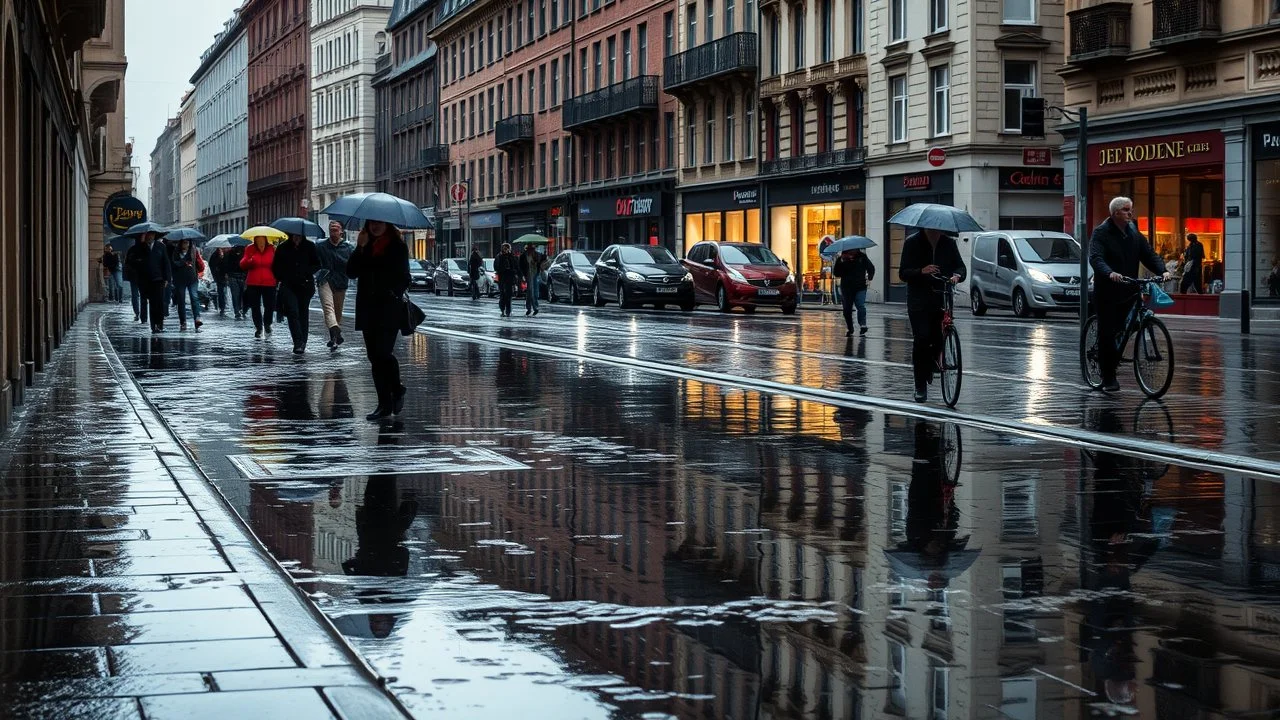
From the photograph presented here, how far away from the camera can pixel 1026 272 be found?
120ft

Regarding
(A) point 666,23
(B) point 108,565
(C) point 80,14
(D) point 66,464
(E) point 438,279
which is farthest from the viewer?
(E) point 438,279

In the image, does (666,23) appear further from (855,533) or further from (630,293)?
(855,533)

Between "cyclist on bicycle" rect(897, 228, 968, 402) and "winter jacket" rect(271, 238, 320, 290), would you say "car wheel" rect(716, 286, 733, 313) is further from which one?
"cyclist on bicycle" rect(897, 228, 968, 402)

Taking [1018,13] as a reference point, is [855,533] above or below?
below

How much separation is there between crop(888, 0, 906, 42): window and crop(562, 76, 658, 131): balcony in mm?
17693

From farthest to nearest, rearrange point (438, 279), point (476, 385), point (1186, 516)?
point (438, 279) < point (476, 385) < point (1186, 516)

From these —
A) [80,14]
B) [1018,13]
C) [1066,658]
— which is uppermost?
[1018,13]

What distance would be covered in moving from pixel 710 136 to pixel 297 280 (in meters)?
36.9

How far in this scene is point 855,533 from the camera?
7871 millimetres

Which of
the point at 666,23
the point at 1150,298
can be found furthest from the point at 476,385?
the point at 666,23

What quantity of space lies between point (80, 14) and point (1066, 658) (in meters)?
Result: 22.4

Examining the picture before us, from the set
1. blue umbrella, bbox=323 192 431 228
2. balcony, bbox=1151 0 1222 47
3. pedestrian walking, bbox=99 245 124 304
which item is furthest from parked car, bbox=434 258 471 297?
blue umbrella, bbox=323 192 431 228

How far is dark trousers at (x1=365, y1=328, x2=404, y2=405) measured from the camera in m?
14.0

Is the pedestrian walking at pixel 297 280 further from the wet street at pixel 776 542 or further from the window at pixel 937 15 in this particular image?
the window at pixel 937 15
